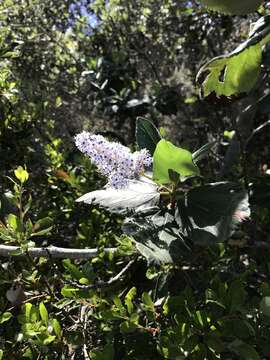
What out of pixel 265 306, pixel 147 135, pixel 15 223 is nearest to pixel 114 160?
pixel 147 135

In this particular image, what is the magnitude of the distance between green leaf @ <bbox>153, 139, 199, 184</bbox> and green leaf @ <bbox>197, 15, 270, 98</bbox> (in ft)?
0.86

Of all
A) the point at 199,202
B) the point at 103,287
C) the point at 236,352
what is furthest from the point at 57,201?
the point at 236,352

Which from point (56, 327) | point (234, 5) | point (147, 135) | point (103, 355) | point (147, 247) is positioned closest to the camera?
point (234, 5)

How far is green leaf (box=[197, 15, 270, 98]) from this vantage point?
47.6 inches

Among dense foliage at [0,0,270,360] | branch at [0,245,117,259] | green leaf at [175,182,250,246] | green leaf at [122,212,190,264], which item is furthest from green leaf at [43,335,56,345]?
green leaf at [175,182,250,246]

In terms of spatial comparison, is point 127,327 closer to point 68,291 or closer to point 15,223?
point 68,291

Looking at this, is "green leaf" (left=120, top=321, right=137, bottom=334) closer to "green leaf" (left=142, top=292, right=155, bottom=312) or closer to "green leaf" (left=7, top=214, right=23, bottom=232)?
"green leaf" (left=142, top=292, right=155, bottom=312)

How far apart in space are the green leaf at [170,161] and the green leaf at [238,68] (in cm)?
26

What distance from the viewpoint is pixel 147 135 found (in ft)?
5.38

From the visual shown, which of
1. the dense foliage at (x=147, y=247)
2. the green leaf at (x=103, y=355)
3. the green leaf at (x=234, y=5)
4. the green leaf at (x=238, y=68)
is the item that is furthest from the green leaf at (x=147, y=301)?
the green leaf at (x=234, y=5)

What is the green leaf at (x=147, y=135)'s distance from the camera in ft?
5.31

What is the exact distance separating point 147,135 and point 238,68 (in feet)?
1.47

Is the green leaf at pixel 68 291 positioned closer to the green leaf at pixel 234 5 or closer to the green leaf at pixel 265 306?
the green leaf at pixel 265 306

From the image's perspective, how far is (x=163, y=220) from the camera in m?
1.43
